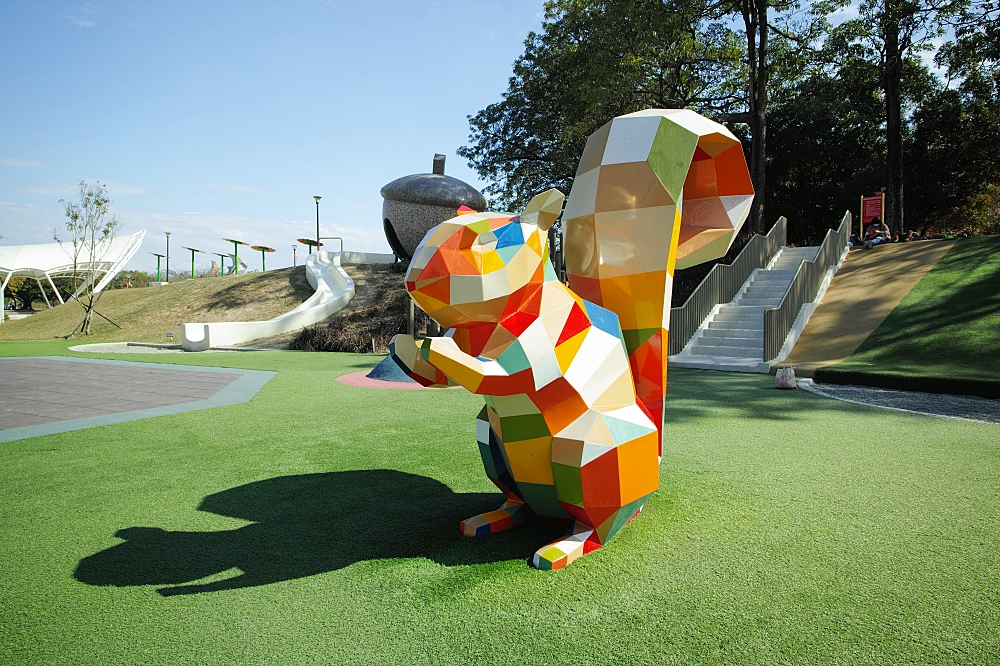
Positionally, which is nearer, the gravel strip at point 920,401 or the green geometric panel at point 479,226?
the green geometric panel at point 479,226

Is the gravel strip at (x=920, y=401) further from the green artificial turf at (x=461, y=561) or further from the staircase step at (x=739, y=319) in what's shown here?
the staircase step at (x=739, y=319)

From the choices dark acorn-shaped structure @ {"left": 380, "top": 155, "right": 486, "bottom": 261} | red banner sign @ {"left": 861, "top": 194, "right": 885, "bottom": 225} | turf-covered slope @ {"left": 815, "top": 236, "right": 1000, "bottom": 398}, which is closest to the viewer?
turf-covered slope @ {"left": 815, "top": 236, "right": 1000, "bottom": 398}

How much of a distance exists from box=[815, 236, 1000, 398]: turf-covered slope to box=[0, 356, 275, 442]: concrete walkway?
1073cm

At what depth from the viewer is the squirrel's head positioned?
281 centimetres

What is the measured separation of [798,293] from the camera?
14.6 meters

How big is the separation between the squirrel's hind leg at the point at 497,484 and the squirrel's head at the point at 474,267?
2.35 ft

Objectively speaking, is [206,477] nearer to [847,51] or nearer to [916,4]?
[916,4]

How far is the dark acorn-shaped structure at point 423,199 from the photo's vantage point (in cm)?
2519

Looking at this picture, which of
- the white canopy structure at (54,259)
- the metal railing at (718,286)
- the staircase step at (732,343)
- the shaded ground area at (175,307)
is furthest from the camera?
the white canopy structure at (54,259)

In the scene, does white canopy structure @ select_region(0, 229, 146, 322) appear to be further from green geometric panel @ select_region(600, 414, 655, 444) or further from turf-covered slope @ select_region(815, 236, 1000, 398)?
green geometric panel @ select_region(600, 414, 655, 444)

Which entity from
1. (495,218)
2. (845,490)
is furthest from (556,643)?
(845,490)

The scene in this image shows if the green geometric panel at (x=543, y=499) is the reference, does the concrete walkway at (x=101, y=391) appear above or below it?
below

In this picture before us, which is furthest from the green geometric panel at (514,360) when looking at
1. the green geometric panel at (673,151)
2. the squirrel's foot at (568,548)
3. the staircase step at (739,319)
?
the staircase step at (739,319)

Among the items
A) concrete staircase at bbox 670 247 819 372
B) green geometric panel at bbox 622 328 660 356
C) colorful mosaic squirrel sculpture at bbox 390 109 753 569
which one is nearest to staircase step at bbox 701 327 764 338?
concrete staircase at bbox 670 247 819 372
